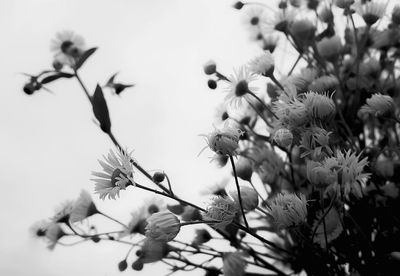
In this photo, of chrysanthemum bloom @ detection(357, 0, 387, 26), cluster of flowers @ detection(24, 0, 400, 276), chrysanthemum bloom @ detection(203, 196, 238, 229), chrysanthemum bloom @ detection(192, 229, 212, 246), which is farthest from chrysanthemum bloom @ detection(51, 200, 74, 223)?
chrysanthemum bloom @ detection(357, 0, 387, 26)

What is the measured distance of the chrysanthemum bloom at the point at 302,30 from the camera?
0.51m

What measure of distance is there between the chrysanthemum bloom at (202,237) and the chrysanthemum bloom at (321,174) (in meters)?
0.20

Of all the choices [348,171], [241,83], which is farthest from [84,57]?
[348,171]

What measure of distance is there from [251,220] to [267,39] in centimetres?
23

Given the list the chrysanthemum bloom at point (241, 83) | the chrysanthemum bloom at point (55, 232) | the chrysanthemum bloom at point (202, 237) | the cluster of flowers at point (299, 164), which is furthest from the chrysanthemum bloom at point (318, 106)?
the chrysanthemum bloom at point (55, 232)

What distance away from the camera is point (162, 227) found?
26cm

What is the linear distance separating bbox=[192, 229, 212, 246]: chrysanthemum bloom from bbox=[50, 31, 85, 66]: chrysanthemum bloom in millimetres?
222

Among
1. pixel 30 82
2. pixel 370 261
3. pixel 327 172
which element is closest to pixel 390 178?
pixel 370 261

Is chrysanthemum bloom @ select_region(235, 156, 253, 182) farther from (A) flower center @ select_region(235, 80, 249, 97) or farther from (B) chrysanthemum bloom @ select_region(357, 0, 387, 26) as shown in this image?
(B) chrysanthemum bloom @ select_region(357, 0, 387, 26)

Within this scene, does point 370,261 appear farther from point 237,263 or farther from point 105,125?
point 105,125

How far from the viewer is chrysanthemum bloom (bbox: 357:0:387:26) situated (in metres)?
0.49

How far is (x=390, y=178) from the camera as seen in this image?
487 mm

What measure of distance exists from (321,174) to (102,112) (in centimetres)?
18

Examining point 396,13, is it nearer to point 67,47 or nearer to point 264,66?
point 264,66
